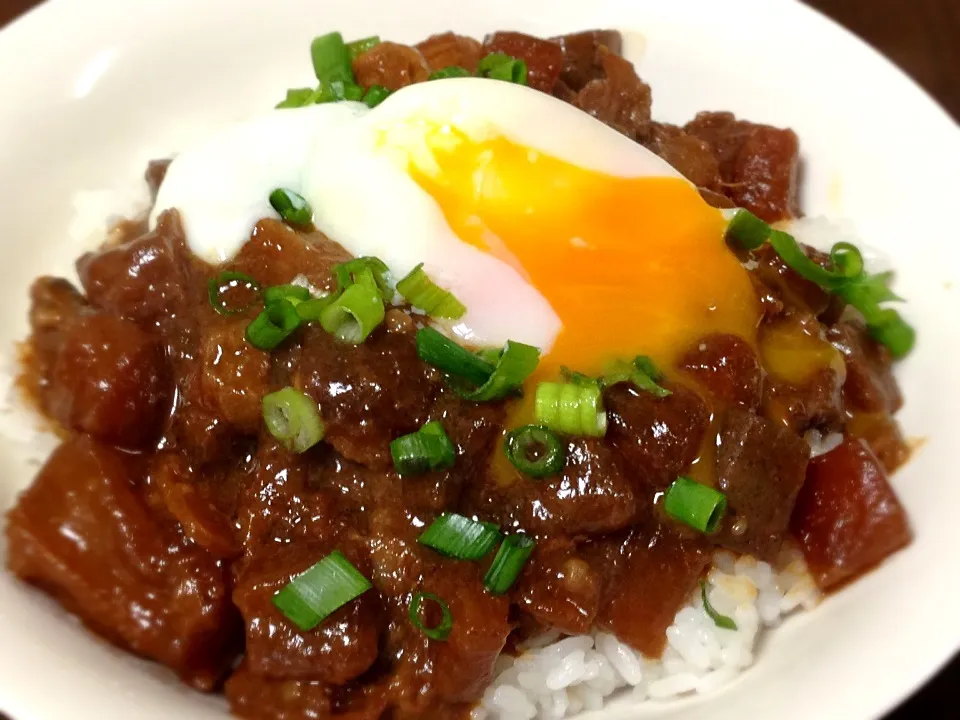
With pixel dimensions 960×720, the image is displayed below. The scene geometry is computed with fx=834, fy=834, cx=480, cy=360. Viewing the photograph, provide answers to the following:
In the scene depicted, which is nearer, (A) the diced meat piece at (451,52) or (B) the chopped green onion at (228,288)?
(B) the chopped green onion at (228,288)

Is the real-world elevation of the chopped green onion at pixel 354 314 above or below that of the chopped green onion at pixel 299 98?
below

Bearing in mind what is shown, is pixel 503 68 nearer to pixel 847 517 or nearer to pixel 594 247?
pixel 594 247

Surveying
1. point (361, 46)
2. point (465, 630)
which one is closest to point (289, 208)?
point (361, 46)

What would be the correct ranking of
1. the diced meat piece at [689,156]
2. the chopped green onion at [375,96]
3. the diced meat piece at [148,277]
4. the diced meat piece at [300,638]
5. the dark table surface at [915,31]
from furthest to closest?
1. the dark table surface at [915,31]
2. the diced meat piece at [689,156]
3. the chopped green onion at [375,96]
4. the diced meat piece at [148,277]
5. the diced meat piece at [300,638]

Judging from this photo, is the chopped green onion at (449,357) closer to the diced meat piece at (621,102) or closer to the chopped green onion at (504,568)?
the chopped green onion at (504,568)

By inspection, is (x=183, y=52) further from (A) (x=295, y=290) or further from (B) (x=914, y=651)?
(B) (x=914, y=651)

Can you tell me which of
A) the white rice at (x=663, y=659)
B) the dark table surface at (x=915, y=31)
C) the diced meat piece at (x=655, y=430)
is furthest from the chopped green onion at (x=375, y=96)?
the dark table surface at (x=915, y=31)

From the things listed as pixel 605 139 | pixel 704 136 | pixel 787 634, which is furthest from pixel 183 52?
pixel 787 634

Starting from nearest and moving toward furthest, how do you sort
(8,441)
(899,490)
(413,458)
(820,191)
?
(413,458) < (899,490) < (8,441) < (820,191)
